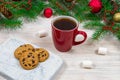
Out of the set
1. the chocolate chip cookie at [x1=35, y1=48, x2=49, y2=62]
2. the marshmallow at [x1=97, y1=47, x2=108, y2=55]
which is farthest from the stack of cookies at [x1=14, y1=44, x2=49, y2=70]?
the marshmallow at [x1=97, y1=47, x2=108, y2=55]

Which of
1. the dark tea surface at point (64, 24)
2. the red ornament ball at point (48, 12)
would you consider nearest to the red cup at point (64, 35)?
the dark tea surface at point (64, 24)

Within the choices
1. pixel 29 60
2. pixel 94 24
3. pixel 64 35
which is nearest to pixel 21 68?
pixel 29 60

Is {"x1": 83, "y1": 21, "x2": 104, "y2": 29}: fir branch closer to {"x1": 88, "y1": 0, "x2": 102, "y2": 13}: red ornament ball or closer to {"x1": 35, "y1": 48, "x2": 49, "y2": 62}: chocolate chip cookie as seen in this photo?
{"x1": 88, "y1": 0, "x2": 102, "y2": 13}: red ornament ball

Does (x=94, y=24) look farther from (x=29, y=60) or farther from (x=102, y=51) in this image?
(x=29, y=60)

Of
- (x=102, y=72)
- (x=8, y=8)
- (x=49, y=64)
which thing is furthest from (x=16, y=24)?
(x=102, y=72)

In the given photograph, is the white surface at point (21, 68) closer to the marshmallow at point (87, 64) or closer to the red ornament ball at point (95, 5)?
the marshmallow at point (87, 64)
